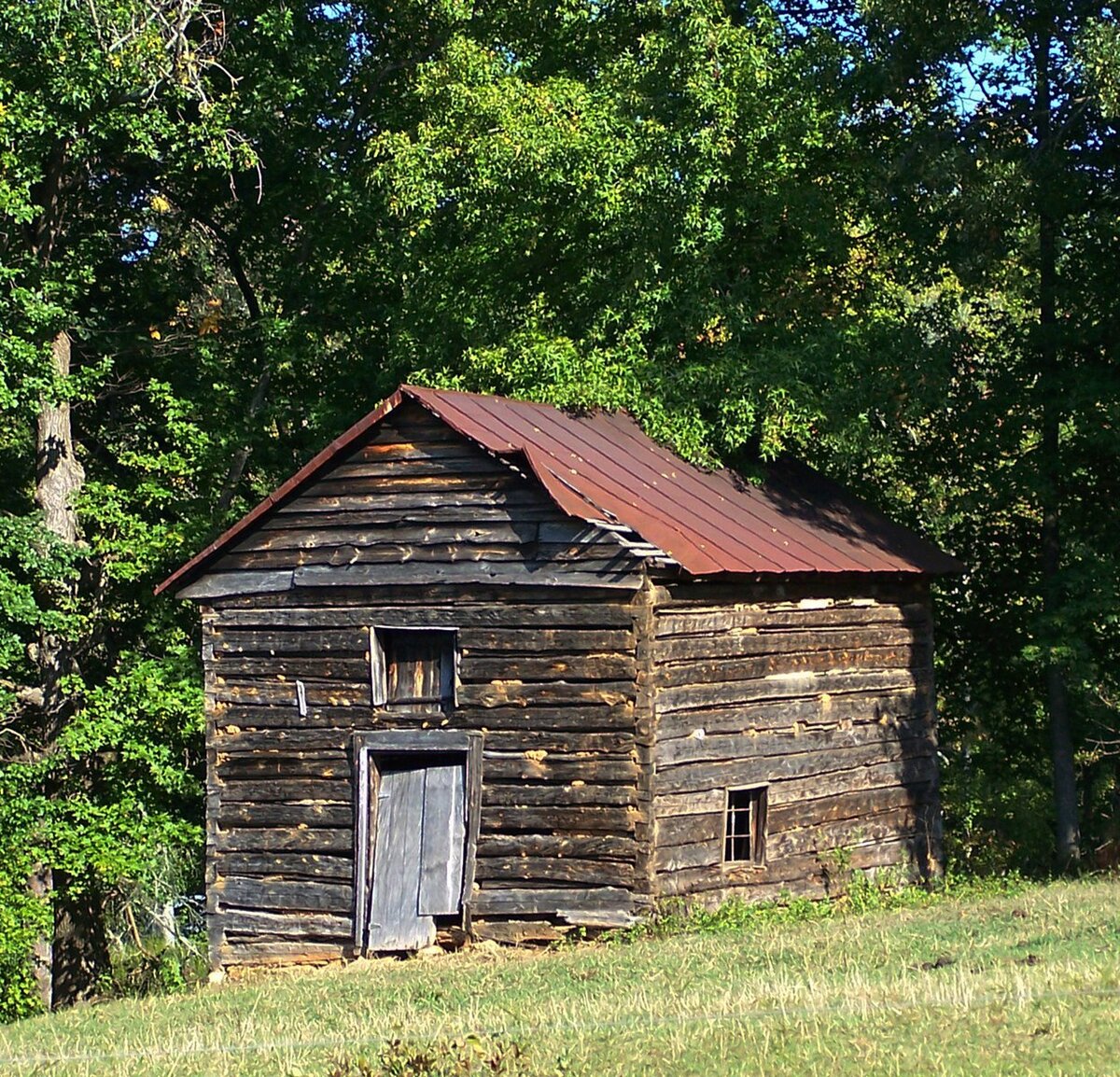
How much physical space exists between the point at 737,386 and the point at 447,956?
331 inches

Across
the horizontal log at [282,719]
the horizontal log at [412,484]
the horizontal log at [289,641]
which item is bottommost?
the horizontal log at [282,719]

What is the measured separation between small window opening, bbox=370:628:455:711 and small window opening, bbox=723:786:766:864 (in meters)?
3.39

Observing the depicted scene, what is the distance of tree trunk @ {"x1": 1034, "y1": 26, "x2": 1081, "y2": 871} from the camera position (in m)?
22.3

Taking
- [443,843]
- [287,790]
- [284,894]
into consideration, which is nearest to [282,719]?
[287,790]

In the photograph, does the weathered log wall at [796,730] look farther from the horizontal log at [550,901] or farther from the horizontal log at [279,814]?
the horizontal log at [279,814]

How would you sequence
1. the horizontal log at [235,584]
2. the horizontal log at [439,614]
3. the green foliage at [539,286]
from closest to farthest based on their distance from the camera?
the horizontal log at [439,614]
the horizontal log at [235,584]
the green foliage at [539,286]

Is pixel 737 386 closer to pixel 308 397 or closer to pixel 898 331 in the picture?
pixel 898 331

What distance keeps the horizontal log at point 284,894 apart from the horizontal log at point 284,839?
207 mm

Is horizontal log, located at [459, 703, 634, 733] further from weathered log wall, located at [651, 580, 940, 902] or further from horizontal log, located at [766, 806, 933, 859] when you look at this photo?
horizontal log, located at [766, 806, 933, 859]

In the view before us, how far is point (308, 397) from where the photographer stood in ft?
86.9

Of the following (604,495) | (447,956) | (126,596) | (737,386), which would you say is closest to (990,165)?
(737,386)

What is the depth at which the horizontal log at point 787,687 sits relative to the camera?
17438 mm

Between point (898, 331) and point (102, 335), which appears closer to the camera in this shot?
point (898, 331)

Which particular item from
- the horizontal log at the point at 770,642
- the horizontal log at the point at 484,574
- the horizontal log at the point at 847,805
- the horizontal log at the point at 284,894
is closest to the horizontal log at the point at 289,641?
the horizontal log at the point at 484,574
